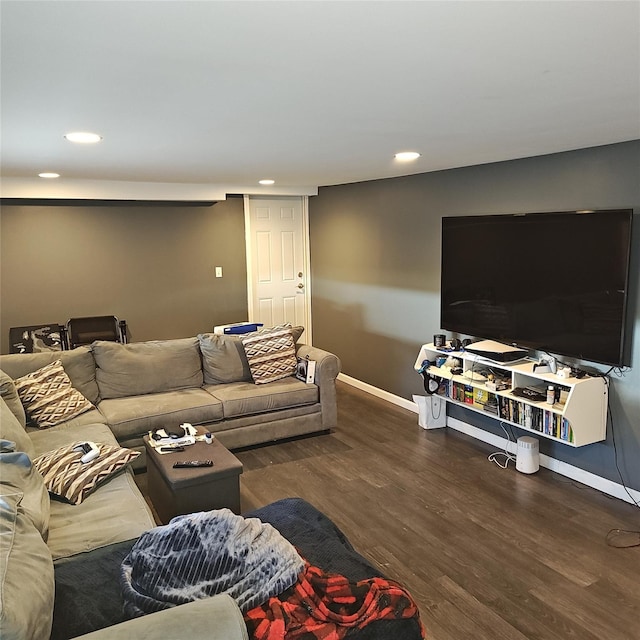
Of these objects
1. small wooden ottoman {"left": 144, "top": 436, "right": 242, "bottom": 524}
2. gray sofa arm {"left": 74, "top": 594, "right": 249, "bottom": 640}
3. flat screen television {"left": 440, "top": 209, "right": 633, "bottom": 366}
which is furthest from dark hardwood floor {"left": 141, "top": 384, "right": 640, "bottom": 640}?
gray sofa arm {"left": 74, "top": 594, "right": 249, "bottom": 640}

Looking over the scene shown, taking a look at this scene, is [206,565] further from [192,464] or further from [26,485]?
[192,464]

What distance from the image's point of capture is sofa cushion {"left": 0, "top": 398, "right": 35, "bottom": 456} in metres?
2.78

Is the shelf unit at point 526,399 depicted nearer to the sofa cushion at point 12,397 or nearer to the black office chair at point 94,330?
the sofa cushion at point 12,397

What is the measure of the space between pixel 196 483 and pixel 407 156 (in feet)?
7.66

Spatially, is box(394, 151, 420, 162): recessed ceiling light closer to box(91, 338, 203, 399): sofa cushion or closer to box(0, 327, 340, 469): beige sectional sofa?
box(0, 327, 340, 469): beige sectional sofa

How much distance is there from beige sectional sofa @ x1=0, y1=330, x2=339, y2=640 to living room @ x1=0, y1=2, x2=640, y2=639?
0.40 meters

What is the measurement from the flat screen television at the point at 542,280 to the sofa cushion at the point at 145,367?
2.11 meters

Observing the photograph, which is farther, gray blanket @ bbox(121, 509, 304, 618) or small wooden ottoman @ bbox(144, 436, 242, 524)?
small wooden ottoman @ bbox(144, 436, 242, 524)

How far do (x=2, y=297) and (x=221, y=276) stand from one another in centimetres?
213

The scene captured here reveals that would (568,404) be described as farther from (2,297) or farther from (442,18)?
(2,297)

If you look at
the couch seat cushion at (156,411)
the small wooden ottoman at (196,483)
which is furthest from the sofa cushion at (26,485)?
the couch seat cushion at (156,411)

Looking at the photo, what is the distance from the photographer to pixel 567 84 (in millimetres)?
1846

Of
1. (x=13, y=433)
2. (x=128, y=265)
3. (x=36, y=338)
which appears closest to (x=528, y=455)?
(x=13, y=433)

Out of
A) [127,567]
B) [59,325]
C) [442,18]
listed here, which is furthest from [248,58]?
[59,325]
